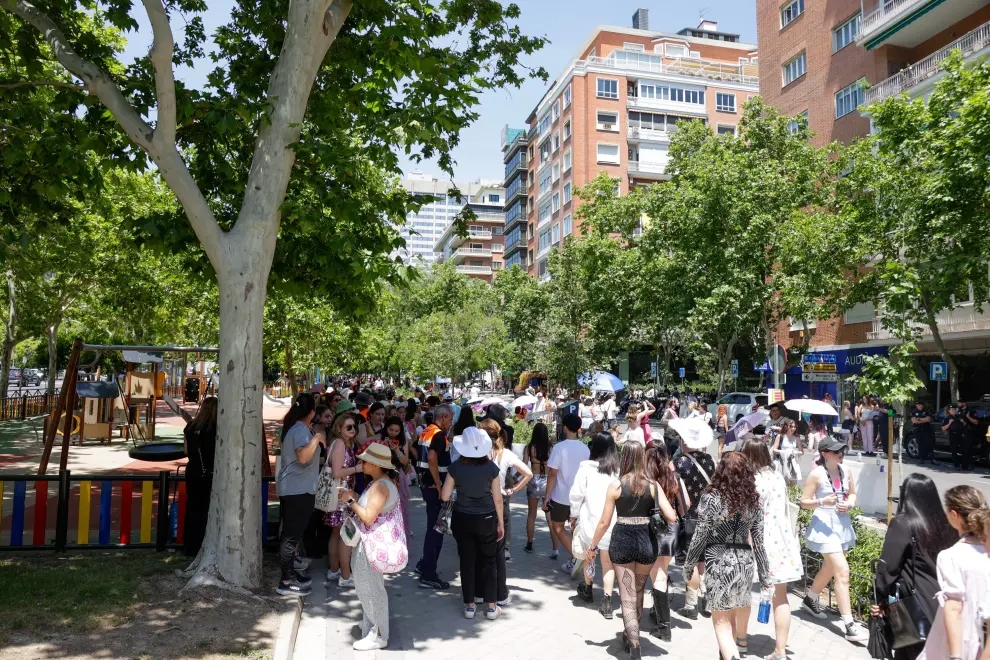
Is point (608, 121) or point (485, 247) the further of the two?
point (485, 247)

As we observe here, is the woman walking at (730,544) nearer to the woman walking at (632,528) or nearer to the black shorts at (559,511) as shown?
the woman walking at (632,528)

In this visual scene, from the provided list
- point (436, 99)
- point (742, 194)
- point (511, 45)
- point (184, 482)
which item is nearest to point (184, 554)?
point (184, 482)

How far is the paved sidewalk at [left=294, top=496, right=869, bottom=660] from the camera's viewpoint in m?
5.48

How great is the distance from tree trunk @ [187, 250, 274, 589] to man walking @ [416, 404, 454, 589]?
63.8 inches

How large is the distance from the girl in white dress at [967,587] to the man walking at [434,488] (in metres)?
4.48

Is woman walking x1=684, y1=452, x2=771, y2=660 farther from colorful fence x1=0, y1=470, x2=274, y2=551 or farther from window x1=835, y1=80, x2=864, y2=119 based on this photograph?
window x1=835, y1=80, x2=864, y2=119

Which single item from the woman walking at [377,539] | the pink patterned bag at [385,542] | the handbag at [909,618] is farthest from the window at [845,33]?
the pink patterned bag at [385,542]

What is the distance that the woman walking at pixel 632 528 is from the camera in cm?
536

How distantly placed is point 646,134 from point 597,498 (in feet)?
169

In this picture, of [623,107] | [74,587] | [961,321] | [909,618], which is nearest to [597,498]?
[909,618]

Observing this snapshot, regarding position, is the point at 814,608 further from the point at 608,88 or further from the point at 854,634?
the point at 608,88

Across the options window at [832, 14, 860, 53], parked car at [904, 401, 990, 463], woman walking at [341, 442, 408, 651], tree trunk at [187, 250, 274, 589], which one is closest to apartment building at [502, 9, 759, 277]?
window at [832, 14, 860, 53]

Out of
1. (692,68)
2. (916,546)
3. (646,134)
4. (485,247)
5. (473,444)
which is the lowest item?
(916,546)

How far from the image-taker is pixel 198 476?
7.38 meters
